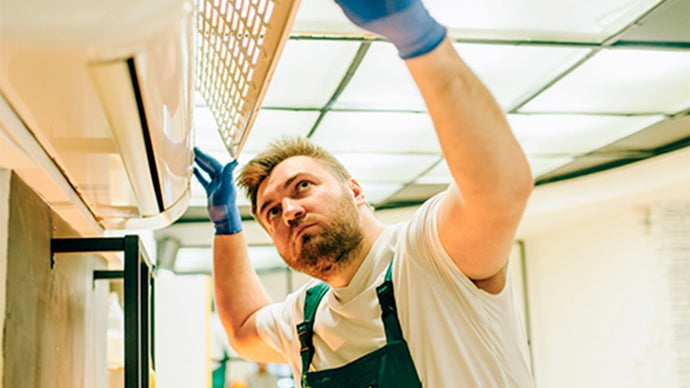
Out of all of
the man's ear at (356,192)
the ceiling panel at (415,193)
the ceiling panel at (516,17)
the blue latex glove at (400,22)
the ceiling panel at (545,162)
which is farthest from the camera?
the ceiling panel at (415,193)

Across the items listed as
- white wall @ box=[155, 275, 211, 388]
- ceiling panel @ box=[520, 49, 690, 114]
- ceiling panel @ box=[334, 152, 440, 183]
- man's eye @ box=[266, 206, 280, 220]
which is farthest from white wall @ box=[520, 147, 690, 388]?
man's eye @ box=[266, 206, 280, 220]

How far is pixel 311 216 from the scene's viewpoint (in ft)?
5.04

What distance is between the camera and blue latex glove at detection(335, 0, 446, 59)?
0.84 meters

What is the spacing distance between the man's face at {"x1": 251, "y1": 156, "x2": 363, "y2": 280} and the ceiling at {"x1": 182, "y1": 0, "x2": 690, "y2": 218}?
1088 millimetres

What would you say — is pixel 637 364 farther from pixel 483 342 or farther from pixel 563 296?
pixel 483 342

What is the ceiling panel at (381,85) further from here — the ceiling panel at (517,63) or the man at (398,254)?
the man at (398,254)

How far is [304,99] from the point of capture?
3639 millimetres

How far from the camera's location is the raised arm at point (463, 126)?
2.87 feet

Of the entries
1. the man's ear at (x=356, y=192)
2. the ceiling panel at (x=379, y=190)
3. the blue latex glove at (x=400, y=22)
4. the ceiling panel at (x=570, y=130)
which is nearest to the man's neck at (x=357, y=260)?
the man's ear at (x=356, y=192)

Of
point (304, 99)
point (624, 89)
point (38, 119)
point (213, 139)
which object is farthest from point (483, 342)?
point (213, 139)

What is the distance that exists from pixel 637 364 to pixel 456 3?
152 inches

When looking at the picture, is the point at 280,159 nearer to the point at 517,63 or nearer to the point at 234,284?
the point at 234,284

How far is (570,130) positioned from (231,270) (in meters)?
2.99

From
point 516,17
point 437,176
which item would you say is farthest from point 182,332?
point 516,17
